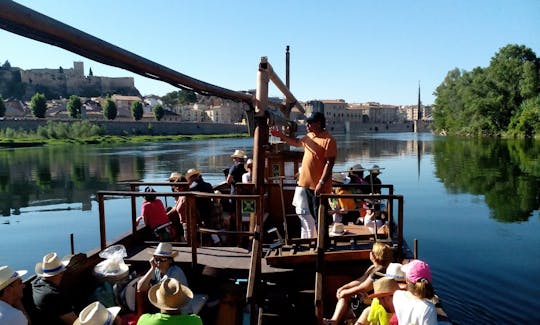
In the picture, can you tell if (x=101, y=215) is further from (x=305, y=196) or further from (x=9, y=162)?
(x=9, y=162)

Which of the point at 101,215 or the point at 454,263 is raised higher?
the point at 101,215

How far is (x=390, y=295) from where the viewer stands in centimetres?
418

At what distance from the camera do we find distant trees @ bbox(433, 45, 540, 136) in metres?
57.2

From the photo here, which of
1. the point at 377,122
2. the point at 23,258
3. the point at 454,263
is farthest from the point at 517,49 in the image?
the point at 377,122

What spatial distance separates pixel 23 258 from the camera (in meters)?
13.3

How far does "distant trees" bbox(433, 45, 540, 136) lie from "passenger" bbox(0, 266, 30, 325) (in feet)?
203

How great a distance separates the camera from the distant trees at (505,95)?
188 feet

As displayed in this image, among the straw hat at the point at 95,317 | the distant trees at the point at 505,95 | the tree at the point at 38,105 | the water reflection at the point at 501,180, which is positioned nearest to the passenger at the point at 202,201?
the straw hat at the point at 95,317

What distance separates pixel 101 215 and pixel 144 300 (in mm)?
1816

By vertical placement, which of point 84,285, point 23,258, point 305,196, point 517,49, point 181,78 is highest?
point 517,49

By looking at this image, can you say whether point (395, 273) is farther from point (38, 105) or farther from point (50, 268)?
point (38, 105)

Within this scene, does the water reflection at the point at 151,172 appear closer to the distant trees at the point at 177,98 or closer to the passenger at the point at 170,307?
the passenger at the point at 170,307

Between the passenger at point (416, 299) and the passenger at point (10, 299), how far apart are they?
3.10 metres

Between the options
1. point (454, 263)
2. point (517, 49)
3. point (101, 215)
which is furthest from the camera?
point (517, 49)
